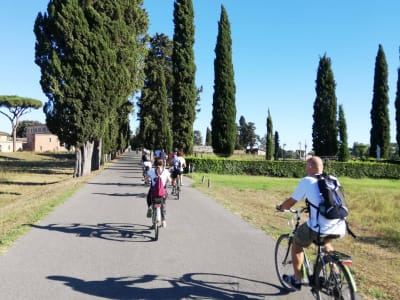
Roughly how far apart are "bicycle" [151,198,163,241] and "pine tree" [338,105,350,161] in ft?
134

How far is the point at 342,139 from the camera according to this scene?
48125 mm

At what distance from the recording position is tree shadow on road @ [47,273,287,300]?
512 cm

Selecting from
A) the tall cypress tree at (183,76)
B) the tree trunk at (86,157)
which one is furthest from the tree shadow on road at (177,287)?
the tall cypress tree at (183,76)

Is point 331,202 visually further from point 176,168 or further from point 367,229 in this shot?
point 176,168

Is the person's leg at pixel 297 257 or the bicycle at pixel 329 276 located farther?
the person's leg at pixel 297 257

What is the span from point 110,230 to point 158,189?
5.23 ft

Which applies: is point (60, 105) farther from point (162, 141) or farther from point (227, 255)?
point (162, 141)

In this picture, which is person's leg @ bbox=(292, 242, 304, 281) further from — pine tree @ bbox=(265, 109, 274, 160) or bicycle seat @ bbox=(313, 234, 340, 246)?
pine tree @ bbox=(265, 109, 274, 160)

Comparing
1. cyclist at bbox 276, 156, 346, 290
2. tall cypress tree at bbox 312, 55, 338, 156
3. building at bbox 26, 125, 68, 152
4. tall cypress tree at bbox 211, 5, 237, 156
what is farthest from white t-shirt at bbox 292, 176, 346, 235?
building at bbox 26, 125, 68, 152

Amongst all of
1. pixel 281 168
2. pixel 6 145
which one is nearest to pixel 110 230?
pixel 281 168

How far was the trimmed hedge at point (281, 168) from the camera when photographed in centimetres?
3547

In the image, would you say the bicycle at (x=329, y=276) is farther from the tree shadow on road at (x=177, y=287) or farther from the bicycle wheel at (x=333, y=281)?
the tree shadow on road at (x=177, y=287)

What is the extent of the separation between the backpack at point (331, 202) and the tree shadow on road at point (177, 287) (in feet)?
4.61

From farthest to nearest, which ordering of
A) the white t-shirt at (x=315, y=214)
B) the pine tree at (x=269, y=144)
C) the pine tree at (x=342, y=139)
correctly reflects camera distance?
the pine tree at (x=269, y=144) → the pine tree at (x=342, y=139) → the white t-shirt at (x=315, y=214)
